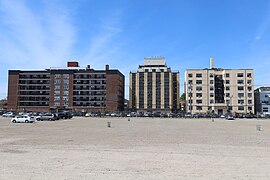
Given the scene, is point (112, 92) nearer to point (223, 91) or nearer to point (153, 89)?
point (153, 89)

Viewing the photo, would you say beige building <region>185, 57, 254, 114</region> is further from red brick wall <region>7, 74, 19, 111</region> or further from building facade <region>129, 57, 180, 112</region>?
red brick wall <region>7, 74, 19, 111</region>

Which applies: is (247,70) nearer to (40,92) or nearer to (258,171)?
(40,92)

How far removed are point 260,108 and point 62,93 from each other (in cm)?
9328

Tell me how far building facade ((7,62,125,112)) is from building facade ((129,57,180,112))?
40.1 ft

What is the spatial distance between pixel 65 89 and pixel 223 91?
74.1m

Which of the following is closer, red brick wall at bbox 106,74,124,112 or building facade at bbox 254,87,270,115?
building facade at bbox 254,87,270,115

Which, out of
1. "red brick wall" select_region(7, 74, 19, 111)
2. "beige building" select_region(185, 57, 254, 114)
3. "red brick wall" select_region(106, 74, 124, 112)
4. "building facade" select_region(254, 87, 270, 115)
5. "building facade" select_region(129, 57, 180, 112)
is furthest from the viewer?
"building facade" select_region(129, 57, 180, 112)

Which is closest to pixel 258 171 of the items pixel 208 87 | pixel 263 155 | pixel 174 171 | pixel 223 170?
pixel 223 170

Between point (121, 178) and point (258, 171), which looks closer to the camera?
point (121, 178)

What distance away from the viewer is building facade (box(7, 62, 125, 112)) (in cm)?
12938

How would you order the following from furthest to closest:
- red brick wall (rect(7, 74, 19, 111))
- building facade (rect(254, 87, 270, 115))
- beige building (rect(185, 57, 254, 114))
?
1. red brick wall (rect(7, 74, 19, 111))
2. building facade (rect(254, 87, 270, 115))
3. beige building (rect(185, 57, 254, 114))

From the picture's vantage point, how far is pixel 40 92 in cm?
13250

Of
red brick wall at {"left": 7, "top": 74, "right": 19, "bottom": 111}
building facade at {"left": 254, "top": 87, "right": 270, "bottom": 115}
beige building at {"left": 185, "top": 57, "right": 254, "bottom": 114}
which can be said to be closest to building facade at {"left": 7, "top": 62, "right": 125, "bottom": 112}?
red brick wall at {"left": 7, "top": 74, "right": 19, "bottom": 111}

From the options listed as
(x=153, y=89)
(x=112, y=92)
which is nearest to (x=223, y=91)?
(x=153, y=89)
